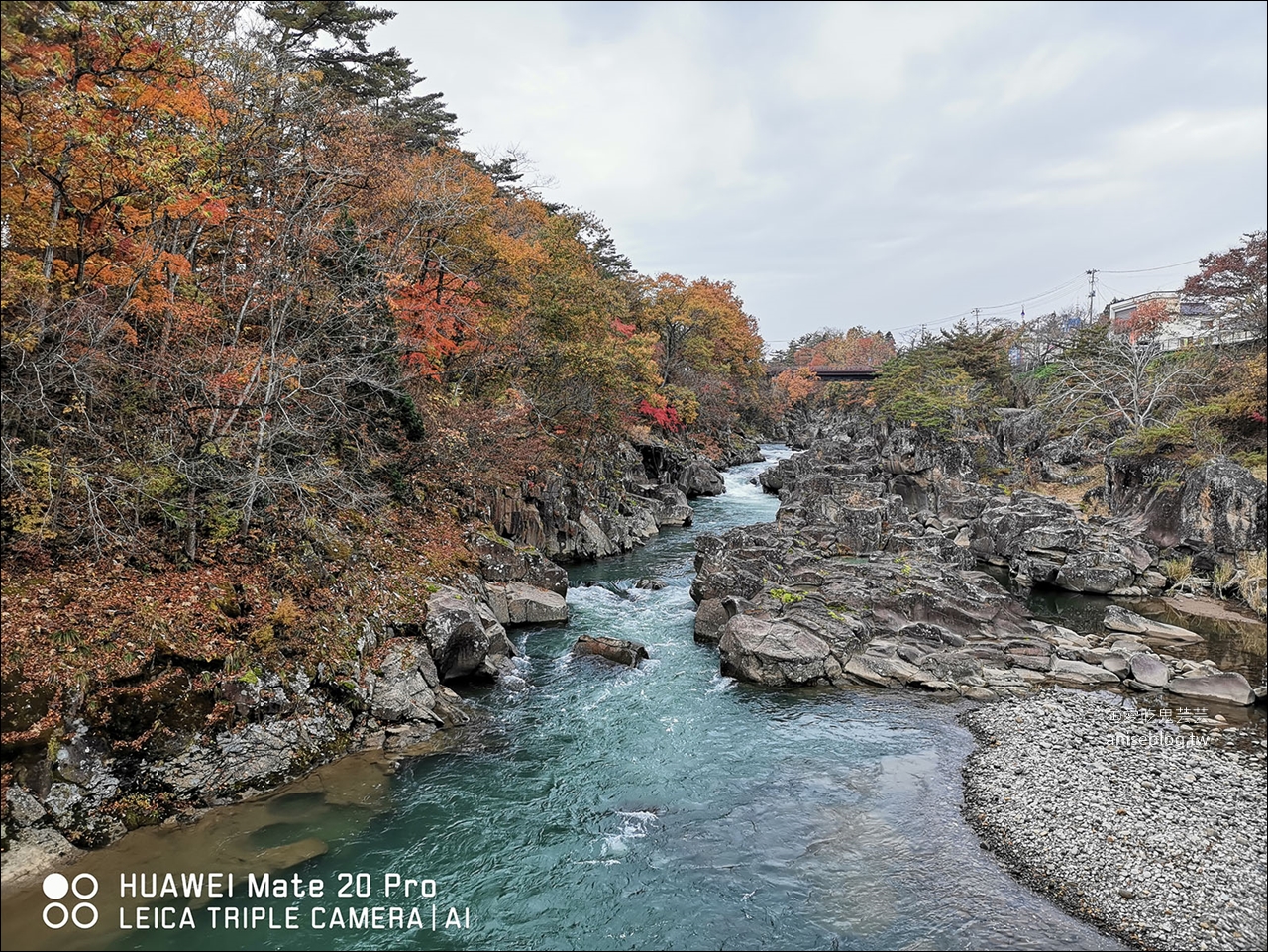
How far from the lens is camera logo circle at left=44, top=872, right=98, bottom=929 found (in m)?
8.47

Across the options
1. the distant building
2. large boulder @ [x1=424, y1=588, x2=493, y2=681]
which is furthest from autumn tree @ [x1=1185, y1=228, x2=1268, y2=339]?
large boulder @ [x1=424, y1=588, x2=493, y2=681]

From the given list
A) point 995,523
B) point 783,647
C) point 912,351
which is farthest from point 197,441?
point 912,351

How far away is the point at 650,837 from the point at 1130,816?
29.1 feet

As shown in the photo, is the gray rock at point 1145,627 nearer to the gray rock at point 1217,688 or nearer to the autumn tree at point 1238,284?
the gray rock at point 1217,688

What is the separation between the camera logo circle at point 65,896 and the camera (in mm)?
8469

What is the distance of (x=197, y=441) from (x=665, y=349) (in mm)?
45154

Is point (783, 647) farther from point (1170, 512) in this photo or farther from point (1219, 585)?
point (1170, 512)

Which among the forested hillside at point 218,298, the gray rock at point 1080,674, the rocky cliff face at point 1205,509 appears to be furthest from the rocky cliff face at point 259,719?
the rocky cliff face at point 1205,509

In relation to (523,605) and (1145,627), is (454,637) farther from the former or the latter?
(1145,627)

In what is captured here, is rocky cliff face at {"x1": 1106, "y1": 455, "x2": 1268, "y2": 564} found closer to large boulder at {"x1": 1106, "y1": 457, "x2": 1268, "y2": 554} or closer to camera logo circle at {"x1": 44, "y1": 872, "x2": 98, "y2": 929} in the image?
large boulder at {"x1": 1106, "y1": 457, "x2": 1268, "y2": 554}

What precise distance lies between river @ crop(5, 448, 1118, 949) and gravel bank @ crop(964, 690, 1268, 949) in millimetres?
616

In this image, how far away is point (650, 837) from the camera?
1148cm

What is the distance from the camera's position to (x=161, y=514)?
531 inches

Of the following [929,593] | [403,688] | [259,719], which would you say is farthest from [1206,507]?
[259,719]
